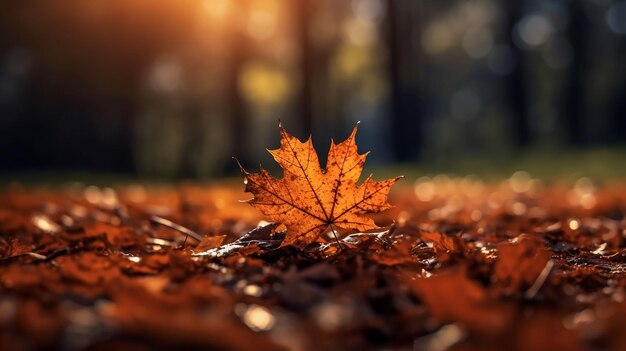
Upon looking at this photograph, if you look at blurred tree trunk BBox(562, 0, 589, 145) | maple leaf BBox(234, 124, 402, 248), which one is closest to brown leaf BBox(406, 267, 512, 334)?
maple leaf BBox(234, 124, 402, 248)

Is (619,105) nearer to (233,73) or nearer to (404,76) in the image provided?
(404,76)

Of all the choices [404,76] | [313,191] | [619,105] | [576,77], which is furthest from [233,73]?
A: [619,105]

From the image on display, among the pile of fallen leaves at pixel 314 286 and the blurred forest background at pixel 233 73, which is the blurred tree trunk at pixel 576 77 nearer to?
the blurred forest background at pixel 233 73

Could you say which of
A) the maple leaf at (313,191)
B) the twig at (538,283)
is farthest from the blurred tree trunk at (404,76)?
the twig at (538,283)

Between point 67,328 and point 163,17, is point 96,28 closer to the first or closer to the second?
point 163,17

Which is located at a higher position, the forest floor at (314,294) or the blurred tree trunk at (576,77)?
the blurred tree trunk at (576,77)

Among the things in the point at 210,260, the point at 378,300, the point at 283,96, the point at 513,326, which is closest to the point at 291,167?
the point at 210,260
